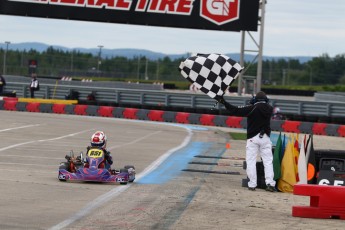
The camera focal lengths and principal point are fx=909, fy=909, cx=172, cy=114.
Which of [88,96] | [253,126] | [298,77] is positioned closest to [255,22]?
[88,96]

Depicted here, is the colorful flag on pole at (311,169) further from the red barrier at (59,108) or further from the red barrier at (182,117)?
the red barrier at (59,108)

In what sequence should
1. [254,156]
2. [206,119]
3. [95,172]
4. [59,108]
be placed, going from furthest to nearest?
[59,108]
[206,119]
[254,156]
[95,172]

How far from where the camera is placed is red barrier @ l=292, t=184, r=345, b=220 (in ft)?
38.2

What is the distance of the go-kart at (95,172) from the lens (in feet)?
47.1

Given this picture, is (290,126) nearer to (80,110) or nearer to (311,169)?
(80,110)

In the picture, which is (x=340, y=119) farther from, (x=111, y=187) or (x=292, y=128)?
(x=111, y=187)

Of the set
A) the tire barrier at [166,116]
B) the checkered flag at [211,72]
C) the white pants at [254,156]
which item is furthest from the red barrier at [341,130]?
the checkered flag at [211,72]

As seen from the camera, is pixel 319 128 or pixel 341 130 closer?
pixel 341 130

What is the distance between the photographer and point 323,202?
11695 millimetres

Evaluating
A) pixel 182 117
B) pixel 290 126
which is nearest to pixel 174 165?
pixel 290 126

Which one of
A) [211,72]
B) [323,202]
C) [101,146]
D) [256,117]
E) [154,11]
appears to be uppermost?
[154,11]

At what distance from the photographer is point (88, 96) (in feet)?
145

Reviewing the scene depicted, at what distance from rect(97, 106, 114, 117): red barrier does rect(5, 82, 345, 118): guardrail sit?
1166 mm

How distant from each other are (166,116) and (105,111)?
3186 mm
